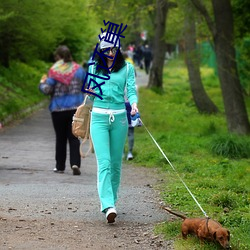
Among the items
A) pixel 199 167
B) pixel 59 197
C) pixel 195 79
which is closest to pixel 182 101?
pixel 195 79

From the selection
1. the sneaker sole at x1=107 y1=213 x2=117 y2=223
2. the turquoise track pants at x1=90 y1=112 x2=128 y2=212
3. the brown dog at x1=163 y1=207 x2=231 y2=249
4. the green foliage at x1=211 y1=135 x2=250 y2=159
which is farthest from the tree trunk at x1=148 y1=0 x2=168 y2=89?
the brown dog at x1=163 y1=207 x2=231 y2=249

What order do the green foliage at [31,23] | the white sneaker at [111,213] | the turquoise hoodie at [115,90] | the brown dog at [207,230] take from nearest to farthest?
the brown dog at [207,230], the white sneaker at [111,213], the turquoise hoodie at [115,90], the green foliage at [31,23]

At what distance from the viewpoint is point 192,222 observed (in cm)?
632

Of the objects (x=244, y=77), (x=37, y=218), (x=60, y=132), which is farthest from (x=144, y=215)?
(x=244, y=77)

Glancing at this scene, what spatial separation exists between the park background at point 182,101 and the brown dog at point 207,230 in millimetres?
90

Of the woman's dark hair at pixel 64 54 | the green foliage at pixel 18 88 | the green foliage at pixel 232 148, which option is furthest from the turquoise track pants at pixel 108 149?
the green foliage at pixel 18 88

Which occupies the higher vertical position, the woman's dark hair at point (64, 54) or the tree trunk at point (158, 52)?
the woman's dark hair at point (64, 54)

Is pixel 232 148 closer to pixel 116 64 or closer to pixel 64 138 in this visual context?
pixel 64 138

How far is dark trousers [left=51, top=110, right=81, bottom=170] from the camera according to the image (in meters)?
11.0

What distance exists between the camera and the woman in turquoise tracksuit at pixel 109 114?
287 inches

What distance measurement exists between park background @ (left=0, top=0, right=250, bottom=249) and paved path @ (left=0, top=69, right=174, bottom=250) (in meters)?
0.35

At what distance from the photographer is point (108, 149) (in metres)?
7.36

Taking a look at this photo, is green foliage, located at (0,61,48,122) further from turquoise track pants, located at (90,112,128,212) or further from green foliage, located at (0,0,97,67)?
turquoise track pants, located at (90,112,128,212)

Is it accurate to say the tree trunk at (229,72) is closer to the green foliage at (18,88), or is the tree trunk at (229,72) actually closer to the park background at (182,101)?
the park background at (182,101)
